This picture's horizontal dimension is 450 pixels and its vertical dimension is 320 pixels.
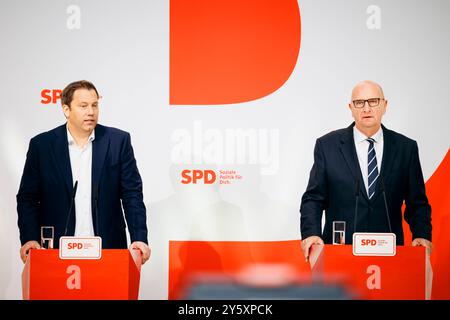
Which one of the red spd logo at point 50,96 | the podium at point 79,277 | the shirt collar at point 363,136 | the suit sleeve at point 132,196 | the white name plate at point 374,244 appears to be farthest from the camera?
the red spd logo at point 50,96

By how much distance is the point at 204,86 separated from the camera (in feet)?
17.1

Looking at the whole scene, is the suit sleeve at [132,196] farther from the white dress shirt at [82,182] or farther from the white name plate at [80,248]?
the white name plate at [80,248]

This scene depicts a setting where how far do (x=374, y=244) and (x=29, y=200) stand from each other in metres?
2.49

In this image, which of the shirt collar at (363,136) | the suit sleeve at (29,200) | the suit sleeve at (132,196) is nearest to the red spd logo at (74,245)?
the suit sleeve at (132,196)

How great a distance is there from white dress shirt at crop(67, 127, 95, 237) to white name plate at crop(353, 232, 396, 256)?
190 cm

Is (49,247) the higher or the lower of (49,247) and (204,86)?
the lower

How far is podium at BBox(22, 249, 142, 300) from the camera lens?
397cm

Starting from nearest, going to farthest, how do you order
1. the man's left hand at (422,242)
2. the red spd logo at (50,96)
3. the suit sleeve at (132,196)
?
the man's left hand at (422,242)
the suit sleeve at (132,196)
the red spd logo at (50,96)

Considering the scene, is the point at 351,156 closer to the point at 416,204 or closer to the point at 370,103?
the point at 370,103

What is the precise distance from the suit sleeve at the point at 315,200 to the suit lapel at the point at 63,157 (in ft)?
5.67

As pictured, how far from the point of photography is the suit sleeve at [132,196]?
4631 mm
